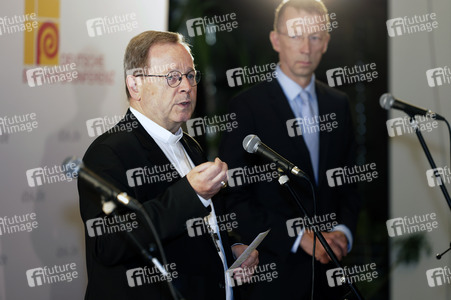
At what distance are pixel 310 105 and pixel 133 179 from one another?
67.7 inches

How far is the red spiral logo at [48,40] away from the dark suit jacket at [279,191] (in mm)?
1159

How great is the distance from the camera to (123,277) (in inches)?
93.1

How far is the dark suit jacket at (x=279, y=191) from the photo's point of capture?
3.42 metres

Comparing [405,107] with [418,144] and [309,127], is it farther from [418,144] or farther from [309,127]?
[418,144]

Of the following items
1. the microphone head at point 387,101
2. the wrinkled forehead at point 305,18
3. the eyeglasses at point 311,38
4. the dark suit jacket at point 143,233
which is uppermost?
the wrinkled forehead at point 305,18

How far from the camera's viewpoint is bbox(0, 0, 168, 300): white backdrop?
316 centimetres

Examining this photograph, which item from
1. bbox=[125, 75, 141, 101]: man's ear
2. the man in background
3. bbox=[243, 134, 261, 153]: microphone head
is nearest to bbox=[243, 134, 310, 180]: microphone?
bbox=[243, 134, 261, 153]: microphone head

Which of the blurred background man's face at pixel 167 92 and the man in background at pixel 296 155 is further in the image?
the man in background at pixel 296 155

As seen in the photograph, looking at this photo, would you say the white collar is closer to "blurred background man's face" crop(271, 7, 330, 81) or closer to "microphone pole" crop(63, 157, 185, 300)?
"microphone pole" crop(63, 157, 185, 300)

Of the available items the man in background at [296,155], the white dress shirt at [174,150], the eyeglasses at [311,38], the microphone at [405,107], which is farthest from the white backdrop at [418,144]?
the white dress shirt at [174,150]

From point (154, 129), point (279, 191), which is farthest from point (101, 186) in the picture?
point (279, 191)

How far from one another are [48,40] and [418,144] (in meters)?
A: 3.06

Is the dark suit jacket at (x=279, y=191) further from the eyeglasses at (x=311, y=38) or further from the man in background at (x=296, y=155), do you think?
the eyeglasses at (x=311, y=38)

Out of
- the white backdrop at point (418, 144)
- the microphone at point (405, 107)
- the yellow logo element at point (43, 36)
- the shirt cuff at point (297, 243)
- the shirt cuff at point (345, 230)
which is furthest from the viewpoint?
the white backdrop at point (418, 144)
